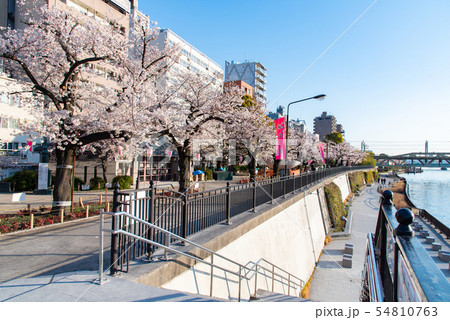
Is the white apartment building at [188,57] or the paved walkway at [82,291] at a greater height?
the white apartment building at [188,57]

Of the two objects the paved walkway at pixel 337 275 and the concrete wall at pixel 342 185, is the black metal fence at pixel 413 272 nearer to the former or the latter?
the paved walkway at pixel 337 275

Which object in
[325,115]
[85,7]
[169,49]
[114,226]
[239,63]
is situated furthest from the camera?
[325,115]

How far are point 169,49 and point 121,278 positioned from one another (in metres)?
13.2

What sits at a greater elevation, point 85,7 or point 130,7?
point 130,7

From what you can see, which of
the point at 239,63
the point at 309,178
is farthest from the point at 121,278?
the point at 239,63

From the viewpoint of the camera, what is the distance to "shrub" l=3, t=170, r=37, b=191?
71.9 feet

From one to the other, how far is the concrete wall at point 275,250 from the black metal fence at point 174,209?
87cm

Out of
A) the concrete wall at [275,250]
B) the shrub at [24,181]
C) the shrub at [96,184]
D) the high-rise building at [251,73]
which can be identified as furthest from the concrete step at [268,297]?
the high-rise building at [251,73]

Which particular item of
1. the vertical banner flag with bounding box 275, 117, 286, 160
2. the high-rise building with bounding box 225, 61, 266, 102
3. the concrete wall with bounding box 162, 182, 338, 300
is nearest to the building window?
the vertical banner flag with bounding box 275, 117, 286, 160

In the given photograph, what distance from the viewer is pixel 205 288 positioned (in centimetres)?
571

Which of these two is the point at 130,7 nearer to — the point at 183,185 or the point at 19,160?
the point at 19,160

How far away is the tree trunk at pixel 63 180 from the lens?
10843mm

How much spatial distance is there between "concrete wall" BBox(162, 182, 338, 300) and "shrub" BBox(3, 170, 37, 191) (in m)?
21.2

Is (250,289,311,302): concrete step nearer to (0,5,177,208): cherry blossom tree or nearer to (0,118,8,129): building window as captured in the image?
(0,5,177,208): cherry blossom tree
